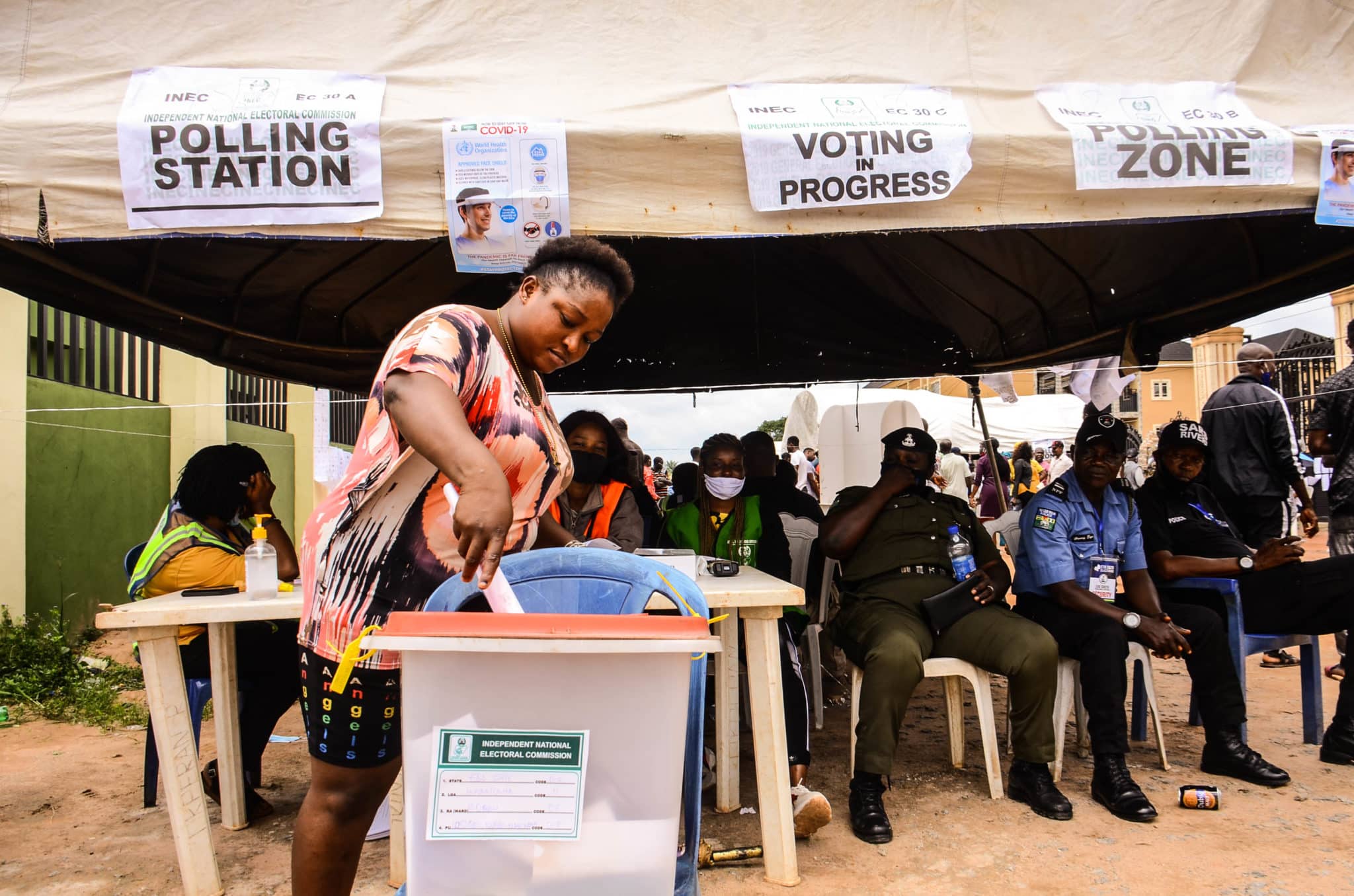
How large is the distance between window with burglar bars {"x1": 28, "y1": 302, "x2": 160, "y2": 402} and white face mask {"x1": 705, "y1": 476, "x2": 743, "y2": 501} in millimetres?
3978

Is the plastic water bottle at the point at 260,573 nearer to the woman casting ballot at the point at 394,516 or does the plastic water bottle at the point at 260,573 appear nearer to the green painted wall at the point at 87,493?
the woman casting ballot at the point at 394,516

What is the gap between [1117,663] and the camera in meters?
3.49

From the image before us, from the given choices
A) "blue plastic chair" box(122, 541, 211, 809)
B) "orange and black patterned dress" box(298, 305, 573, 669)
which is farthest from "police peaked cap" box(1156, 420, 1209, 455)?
"blue plastic chair" box(122, 541, 211, 809)

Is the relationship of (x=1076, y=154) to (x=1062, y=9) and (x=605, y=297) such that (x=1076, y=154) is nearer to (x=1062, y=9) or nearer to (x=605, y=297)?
(x=1062, y=9)

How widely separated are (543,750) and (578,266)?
913 millimetres

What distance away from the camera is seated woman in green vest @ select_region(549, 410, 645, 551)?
4234 millimetres

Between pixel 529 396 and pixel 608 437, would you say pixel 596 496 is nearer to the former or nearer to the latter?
pixel 608 437

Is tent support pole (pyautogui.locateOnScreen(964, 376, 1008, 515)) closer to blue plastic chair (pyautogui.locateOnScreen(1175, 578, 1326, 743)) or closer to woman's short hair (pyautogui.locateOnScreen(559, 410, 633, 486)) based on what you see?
blue plastic chair (pyautogui.locateOnScreen(1175, 578, 1326, 743))

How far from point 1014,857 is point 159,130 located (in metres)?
3.39

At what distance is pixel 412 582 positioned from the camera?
1666 mm

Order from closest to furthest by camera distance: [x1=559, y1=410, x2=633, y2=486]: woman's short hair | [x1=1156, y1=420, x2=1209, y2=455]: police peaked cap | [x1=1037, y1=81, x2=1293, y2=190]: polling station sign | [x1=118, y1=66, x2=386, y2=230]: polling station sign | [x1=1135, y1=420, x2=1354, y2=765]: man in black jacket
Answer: [x1=118, y1=66, x2=386, y2=230]: polling station sign → [x1=1037, y1=81, x2=1293, y2=190]: polling station sign → [x1=1135, y1=420, x2=1354, y2=765]: man in black jacket → [x1=1156, y1=420, x2=1209, y2=455]: police peaked cap → [x1=559, y1=410, x2=633, y2=486]: woman's short hair

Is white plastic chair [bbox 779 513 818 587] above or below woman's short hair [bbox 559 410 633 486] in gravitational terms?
below

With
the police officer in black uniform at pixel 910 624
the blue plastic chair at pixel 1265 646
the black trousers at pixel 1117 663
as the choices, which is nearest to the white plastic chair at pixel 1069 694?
the black trousers at pixel 1117 663

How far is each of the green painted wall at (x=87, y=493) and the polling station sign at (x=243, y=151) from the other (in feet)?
13.9
